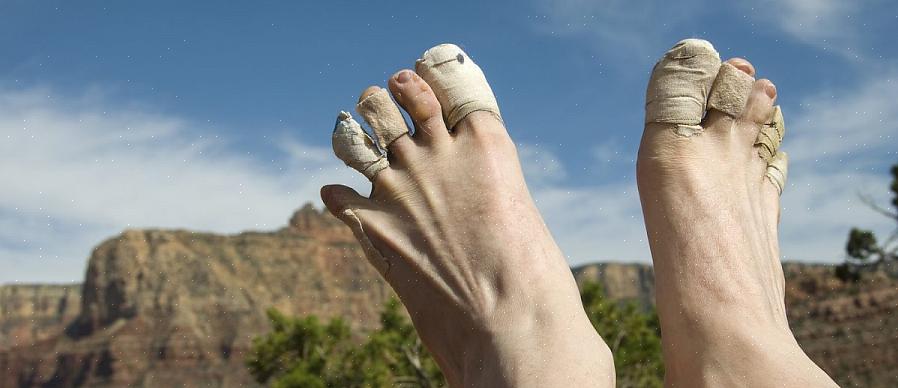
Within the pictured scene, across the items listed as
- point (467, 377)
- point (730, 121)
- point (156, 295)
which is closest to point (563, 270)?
point (467, 377)

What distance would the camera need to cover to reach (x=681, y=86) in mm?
2047

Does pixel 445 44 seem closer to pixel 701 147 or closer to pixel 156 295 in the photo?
pixel 701 147

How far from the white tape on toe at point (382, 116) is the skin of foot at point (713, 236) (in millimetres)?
588

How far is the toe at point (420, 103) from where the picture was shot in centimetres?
198

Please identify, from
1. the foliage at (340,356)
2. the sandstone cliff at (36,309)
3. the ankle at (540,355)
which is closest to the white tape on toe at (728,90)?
the ankle at (540,355)

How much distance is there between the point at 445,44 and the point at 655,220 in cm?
64

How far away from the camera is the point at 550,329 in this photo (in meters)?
1.55

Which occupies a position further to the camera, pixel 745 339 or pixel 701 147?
pixel 701 147

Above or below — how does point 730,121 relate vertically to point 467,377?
above

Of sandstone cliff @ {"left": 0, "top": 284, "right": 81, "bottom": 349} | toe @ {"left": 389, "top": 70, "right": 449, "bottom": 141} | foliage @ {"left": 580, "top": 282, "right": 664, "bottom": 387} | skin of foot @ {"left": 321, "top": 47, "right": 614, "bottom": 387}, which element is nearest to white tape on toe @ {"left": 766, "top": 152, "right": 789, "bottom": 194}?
skin of foot @ {"left": 321, "top": 47, "right": 614, "bottom": 387}

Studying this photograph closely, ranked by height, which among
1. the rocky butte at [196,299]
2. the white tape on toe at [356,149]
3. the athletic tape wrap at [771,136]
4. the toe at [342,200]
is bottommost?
the rocky butte at [196,299]

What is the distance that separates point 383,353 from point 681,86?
1195 centimetres

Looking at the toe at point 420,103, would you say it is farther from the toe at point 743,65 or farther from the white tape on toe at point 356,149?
the toe at point 743,65

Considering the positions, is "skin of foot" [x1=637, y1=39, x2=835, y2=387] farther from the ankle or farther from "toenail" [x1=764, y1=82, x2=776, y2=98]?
the ankle
